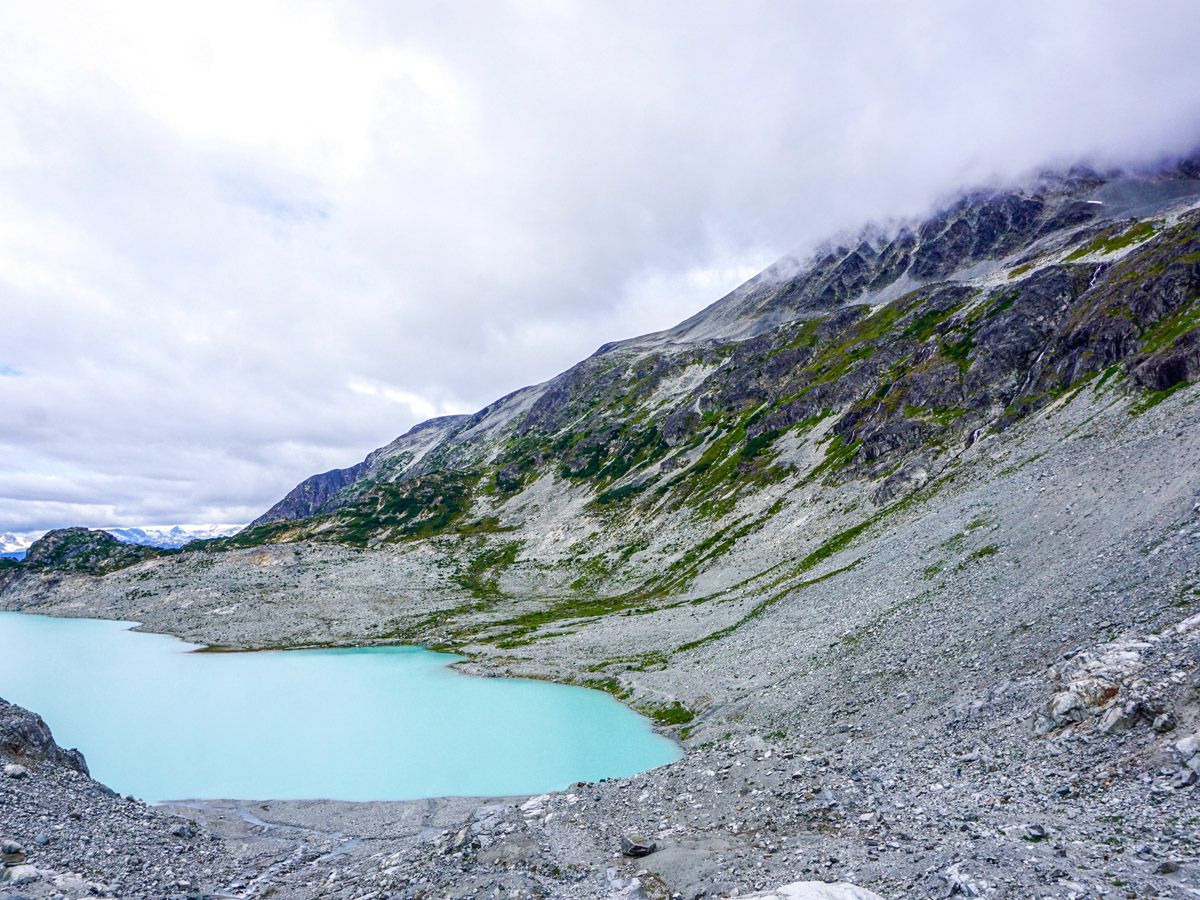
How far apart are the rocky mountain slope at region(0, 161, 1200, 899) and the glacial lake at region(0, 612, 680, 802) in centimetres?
458

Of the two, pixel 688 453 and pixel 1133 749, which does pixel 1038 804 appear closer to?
pixel 1133 749

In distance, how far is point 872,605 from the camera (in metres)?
45.3

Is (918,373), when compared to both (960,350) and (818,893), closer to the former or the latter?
(960,350)

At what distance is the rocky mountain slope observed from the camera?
16.0 m

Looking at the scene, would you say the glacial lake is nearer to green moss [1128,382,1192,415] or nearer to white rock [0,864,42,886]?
white rock [0,864,42,886]

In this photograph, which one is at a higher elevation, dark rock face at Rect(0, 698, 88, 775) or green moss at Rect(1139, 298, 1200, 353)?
green moss at Rect(1139, 298, 1200, 353)

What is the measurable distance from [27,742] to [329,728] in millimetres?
24437

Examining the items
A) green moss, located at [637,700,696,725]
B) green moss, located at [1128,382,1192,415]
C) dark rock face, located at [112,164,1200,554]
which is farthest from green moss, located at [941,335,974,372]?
green moss, located at [637,700,696,725]

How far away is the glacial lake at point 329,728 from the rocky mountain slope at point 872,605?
15.0 ft

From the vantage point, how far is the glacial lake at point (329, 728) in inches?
1446

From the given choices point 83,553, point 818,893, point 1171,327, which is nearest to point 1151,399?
point 1171,327

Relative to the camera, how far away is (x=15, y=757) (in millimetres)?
25188

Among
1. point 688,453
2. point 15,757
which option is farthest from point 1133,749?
point 688,453

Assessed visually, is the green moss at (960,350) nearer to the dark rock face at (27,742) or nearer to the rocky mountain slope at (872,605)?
the rocky mountain slope at (872,605)
